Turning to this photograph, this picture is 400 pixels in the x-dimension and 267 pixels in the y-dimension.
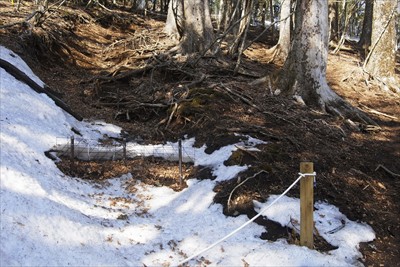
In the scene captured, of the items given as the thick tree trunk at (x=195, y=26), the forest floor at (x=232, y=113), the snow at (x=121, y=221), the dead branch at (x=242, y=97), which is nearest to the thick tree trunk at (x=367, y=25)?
the forest floor at (x=232, y=113)

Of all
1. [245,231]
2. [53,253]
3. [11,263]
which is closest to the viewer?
[11,263]

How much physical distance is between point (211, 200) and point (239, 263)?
1494mm

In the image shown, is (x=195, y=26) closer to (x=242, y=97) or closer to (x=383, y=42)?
(x=242, y=97)

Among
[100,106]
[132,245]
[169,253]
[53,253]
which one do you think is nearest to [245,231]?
[169,253]

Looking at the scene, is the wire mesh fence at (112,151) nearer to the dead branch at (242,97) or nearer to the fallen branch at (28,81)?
the fallen branch at (28,81)

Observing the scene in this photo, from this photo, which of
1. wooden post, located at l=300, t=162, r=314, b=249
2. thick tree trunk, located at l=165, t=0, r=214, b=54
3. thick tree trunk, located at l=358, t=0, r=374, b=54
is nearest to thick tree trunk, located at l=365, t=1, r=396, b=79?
thick tree trunk, located at l=165, t=0, r=214, b=54

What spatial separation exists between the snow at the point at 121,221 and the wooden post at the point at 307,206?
12 cm

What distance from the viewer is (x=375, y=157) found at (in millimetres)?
7547

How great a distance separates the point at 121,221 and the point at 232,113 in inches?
171

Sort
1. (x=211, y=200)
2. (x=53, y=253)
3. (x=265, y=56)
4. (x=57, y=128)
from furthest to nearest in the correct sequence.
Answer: (x=265, y=56) → (x=57, y=128) → (x=211, y=200) → (x=53, y=253)

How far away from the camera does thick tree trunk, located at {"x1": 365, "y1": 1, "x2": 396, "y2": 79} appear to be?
13.3 metres

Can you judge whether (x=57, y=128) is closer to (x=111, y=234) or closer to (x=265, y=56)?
(x=111, y=234)

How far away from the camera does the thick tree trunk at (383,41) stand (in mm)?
13258

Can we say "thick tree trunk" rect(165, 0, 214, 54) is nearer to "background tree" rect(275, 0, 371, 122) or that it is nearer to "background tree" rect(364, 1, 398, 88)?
"background tree" rect(275, 0, 371, 122)
